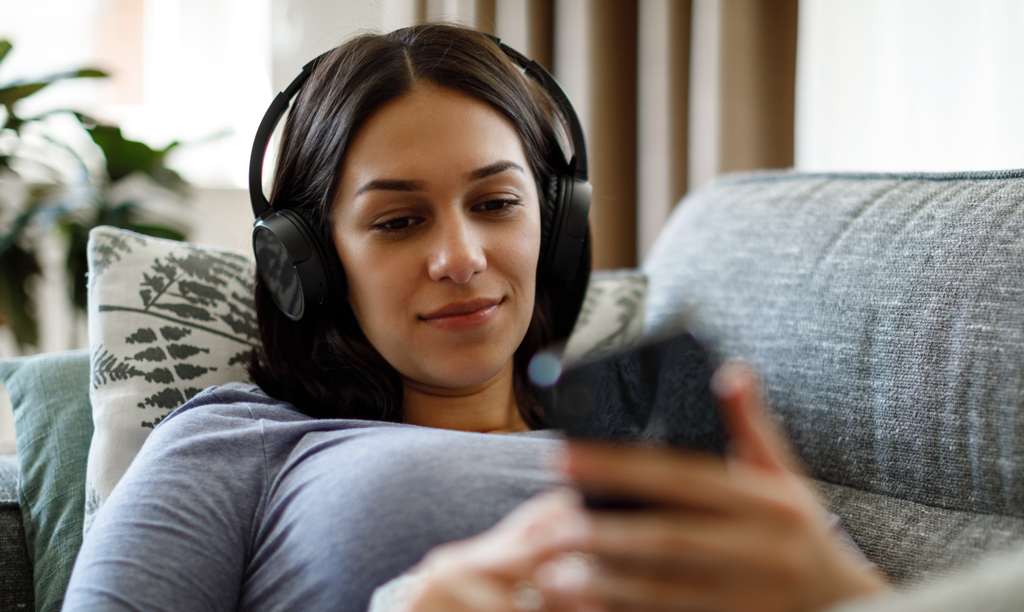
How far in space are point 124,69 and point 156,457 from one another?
7.47 feet

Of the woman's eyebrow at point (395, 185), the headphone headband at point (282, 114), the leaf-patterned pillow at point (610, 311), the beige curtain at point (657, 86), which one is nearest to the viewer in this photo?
the woman's eyebrow at point (395, 185)

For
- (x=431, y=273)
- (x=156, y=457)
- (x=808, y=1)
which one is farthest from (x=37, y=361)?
(x=808, y=1)

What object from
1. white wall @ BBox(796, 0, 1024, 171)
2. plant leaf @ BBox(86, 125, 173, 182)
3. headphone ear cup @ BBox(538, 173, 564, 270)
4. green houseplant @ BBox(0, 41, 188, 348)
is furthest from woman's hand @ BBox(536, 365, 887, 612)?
plant leaf @ BBox(86, 125, 173, 182)

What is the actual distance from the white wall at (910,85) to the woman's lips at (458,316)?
49.5 inches

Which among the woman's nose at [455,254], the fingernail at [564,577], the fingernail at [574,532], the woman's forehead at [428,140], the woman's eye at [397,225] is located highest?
the woman's forehead at [428,140]

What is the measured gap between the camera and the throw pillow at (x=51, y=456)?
31.1 inches

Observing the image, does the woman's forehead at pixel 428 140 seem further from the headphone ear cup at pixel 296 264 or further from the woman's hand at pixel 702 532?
the woman's hand at pixel 702 532

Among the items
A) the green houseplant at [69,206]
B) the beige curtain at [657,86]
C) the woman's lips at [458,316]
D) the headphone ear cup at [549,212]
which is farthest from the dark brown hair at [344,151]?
the green houseplant at [69,206]

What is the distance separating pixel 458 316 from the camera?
31.3 inches

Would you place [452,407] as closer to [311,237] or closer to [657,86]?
[311,237]

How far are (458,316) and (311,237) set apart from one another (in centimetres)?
20

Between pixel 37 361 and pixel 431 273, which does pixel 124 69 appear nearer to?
pixel 37 361

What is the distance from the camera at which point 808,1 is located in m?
1.69

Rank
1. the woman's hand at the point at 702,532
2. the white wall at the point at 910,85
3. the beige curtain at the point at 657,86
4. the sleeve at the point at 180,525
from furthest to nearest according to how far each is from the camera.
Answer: the beige curtain at the point at 657,86, the white wall at the point at 910,85, the sleeve at the point at 180,525, the woman's hand at the point at 702,532
